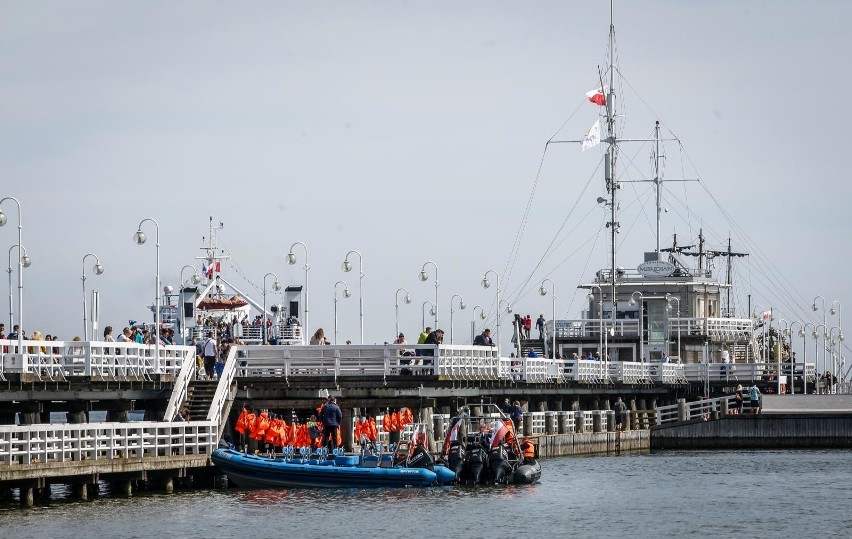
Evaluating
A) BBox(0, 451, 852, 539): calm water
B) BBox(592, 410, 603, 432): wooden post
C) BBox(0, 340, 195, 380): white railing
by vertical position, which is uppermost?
BBox(0, 340, 195, 380): white railing

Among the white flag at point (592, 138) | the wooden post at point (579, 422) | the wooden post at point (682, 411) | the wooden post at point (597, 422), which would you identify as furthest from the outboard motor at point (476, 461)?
the white flag at point (592, 138)

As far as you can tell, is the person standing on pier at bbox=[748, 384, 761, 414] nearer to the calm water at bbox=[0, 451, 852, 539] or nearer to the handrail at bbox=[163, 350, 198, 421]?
the calm water at bbox=[0, 451, 852, 539]

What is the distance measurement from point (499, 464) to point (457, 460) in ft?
4.28

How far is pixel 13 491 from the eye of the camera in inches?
1764

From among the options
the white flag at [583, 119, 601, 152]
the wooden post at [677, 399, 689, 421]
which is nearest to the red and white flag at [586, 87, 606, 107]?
the white flag at [583, 119, 601, 152]

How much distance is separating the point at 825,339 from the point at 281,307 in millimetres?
29417

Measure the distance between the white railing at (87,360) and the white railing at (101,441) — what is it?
5.87 feet

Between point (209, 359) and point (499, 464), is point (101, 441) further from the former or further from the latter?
point (499, 464)

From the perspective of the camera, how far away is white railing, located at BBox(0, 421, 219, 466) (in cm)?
4072

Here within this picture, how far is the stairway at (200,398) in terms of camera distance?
47531mm

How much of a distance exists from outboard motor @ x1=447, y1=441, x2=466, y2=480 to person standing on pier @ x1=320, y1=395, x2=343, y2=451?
321 cm

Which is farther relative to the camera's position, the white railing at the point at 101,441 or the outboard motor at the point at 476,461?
the outboard motor at the point at 476,461

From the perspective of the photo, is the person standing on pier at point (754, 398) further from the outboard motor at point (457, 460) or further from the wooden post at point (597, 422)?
the outboard motor at point (457, 460)

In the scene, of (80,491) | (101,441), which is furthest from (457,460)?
(80,491)
